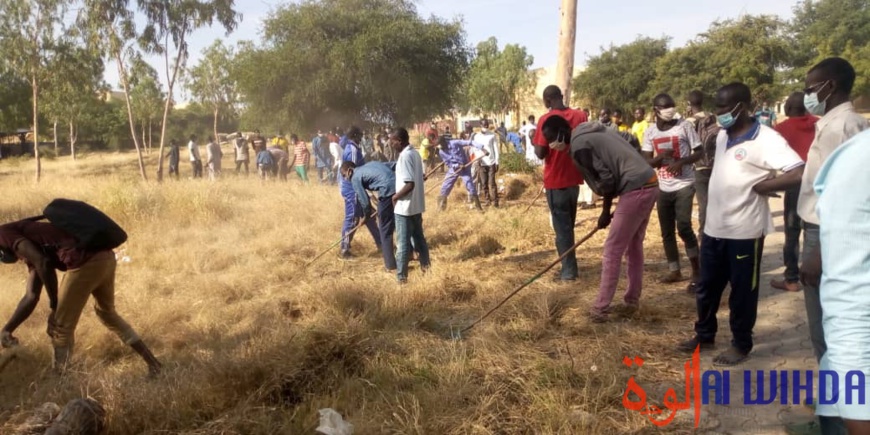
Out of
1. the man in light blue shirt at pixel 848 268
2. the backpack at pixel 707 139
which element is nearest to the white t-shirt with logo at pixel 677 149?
the backpack at pixel 707 139

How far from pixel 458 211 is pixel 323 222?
2.37 m

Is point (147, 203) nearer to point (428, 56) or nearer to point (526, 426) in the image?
point (526, 426)

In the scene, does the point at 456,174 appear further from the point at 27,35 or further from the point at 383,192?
the point at 27,35

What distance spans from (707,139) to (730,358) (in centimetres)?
257

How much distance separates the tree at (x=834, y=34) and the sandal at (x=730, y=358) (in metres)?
33.2

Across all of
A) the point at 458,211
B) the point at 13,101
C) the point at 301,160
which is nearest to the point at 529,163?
the point at 458,211

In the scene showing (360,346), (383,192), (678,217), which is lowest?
(360,346)

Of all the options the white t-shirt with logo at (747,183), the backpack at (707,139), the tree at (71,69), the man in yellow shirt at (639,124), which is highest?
the tree at (71,69)

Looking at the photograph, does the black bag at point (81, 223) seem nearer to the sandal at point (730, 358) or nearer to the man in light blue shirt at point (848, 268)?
the man in light blue shirt at point (848, 268)

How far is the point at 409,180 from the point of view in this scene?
545 cm

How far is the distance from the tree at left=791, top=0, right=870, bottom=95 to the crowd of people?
1246 inches

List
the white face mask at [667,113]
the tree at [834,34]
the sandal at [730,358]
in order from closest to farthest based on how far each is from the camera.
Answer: the sandal at [730,358] < the white face mask at [667,113] < the tree at [834,34]

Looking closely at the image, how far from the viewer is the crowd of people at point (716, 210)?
166 cm

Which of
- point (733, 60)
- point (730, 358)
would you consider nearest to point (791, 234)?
point (730, 358)
